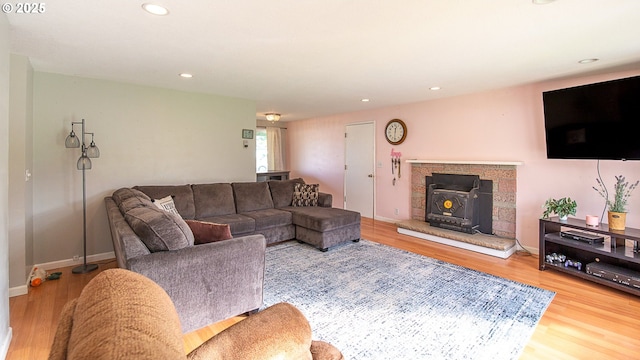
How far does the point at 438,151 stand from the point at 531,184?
137 cm

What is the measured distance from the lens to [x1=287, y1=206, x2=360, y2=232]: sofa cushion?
393cm

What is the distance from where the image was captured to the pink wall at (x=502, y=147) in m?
3.48

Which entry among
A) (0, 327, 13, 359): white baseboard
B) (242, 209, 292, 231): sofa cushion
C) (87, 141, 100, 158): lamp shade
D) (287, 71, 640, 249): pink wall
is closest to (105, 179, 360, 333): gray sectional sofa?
(87, 141, 100, 158): lamp shade

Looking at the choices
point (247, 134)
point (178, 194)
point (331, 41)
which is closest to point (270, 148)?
point (247, 134)

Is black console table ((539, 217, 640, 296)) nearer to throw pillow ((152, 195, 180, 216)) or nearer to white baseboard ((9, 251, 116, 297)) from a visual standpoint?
throw pillow ((152, 195, 180, 216))

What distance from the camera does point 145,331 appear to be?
0.64 m

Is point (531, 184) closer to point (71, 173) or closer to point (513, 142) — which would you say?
point (513, 142)

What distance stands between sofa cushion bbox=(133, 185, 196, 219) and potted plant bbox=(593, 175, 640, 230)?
15.1 feet

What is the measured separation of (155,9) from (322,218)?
279 cm

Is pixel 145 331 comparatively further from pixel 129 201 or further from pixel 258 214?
pixel 258 214

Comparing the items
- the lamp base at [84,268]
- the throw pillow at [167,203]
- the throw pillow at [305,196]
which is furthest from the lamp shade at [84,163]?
the throw pillow at [305,196]

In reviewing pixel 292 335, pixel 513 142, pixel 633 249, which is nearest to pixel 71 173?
pixel 292 335

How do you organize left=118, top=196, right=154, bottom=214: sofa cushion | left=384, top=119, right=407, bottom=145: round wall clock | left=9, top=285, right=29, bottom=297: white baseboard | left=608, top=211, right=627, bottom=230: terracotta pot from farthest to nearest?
left=384, top=119, right=407, bottom=145: round wall clock
left=608, top=211, right=627, bottom=230: terracotta pot
left=9, top=285, right=29, bottom=297: white baseboard
left=118, top=196, right=154, bottom=214: sofa cushion

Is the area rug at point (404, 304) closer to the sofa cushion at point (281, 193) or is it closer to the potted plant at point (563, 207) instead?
the potted plant at point (563, 207)
